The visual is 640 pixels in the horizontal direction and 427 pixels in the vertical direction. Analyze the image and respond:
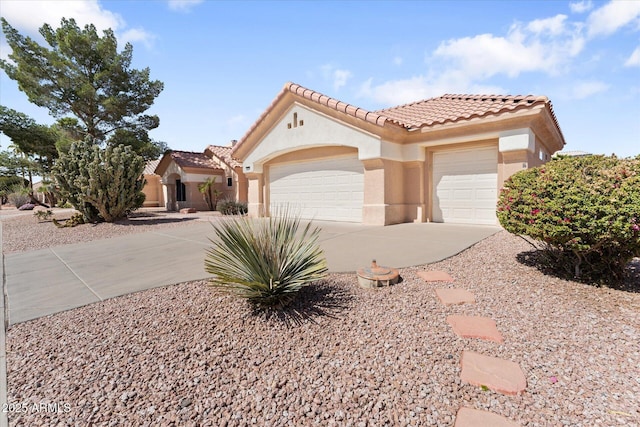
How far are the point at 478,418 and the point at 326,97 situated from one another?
1085 cm

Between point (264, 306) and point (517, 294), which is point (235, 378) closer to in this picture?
point (264, 306)

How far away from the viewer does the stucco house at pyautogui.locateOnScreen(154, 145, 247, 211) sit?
69.6 feet

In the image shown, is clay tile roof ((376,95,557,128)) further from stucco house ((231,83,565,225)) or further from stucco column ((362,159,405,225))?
stucco column ((362,159,405,225))

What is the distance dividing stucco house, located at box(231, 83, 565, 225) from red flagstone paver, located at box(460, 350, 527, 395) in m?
7.61

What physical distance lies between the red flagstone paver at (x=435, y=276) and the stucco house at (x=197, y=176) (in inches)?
687

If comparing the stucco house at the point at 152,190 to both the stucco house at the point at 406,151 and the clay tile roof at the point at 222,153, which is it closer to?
the clay tile roof at the point at 222,153

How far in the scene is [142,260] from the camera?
665 cm

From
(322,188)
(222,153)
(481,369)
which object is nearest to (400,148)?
(322,188)

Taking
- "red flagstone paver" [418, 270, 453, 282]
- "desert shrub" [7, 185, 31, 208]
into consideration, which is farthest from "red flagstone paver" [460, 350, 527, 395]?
"desert shrub" [7, 185, 31, 208]

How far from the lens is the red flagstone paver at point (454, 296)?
3.83 metres

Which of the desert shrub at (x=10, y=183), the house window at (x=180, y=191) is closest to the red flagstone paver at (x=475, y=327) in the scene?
the house window at (x=180, y=191)

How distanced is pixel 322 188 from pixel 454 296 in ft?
29.7

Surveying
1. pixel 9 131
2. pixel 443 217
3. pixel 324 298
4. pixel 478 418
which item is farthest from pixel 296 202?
pixel 9 131

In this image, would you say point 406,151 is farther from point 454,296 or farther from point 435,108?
point 454,296
